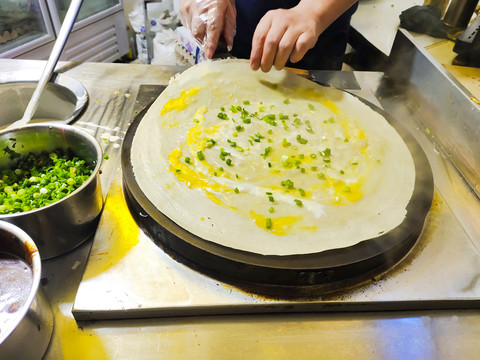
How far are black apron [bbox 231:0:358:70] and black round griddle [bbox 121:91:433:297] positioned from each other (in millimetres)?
1430

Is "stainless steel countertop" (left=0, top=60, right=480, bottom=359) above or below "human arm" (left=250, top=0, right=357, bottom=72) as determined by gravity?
below

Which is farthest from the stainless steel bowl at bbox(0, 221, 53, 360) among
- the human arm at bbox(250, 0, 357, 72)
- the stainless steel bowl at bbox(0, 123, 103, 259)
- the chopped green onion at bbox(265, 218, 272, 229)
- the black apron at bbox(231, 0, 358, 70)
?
the black apron at bbox(231, 0, 358, 70)

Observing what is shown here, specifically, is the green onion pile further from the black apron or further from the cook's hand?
the black apron

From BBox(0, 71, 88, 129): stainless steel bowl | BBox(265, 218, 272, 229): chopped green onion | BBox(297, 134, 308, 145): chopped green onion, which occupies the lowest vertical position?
BBox(0, 71, 88, 129): stainless steel bowl

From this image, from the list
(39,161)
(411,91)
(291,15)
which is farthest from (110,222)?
(411,91)

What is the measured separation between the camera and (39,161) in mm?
1269

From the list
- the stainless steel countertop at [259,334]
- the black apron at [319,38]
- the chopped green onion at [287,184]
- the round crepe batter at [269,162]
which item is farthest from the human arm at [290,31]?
the stainless steel countertop at [259,334]

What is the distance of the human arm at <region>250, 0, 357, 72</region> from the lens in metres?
1.58

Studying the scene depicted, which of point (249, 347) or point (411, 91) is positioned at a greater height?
point (411, 91)

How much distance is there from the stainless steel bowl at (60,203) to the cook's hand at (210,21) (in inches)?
35.5

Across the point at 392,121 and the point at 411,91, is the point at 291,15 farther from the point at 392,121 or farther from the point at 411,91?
the point at 411,91

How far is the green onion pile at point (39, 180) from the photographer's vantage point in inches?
43.8

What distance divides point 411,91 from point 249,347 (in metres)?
1.63

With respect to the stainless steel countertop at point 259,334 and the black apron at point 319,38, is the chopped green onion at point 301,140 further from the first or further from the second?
the black apron at point 319,38
